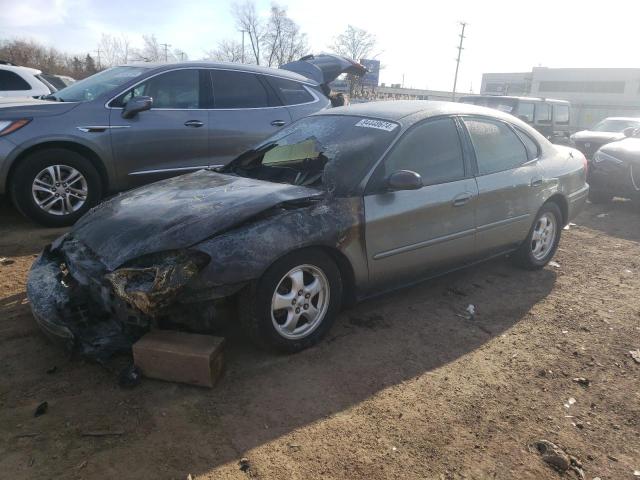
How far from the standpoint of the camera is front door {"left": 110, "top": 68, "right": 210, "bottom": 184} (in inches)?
220

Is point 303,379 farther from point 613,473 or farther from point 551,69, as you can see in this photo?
point 551,69

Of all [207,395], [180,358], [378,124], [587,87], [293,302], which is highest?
[587,87]

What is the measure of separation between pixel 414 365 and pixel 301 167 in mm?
1611

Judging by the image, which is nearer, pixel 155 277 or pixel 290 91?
pixel 155 277

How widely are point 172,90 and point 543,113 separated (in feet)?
42.7

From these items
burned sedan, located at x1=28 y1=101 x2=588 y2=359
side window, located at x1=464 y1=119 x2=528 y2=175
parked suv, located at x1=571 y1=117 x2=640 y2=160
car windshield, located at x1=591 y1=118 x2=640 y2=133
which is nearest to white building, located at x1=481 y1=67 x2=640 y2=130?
car windshield, located at x1=591 y1=118 x2=640 y2=133

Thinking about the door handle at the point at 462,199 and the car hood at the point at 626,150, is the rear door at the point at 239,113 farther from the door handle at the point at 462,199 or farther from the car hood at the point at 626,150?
the car hood at the point at 626,150

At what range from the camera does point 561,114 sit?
1633 cm

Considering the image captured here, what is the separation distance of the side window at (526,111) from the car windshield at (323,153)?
1211 cm

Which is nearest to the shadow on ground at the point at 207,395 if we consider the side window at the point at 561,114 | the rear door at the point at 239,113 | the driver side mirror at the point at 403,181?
the driver side mirror at the point at 403,181

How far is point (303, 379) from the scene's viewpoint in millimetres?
2916

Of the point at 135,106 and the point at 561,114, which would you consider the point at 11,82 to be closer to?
the point at 135,106

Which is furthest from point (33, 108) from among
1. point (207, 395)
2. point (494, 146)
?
point (494, 146)

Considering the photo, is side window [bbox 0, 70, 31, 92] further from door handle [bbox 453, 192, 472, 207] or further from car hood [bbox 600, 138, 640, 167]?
car hood [bbox 600, 138, 640, 167]
